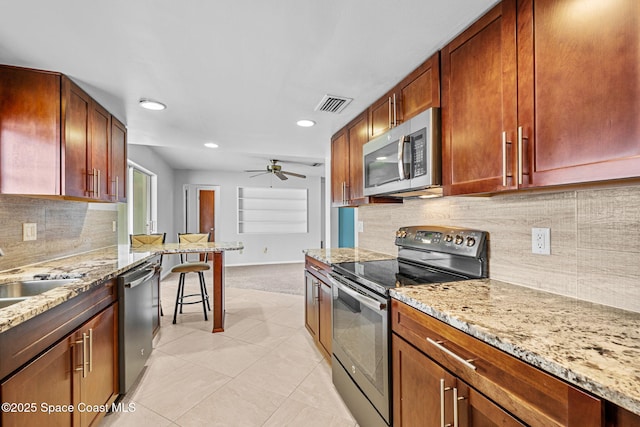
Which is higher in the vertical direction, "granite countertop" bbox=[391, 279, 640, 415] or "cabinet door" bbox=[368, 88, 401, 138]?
"cabinet door" bbox=[368, 88, 401, 138]

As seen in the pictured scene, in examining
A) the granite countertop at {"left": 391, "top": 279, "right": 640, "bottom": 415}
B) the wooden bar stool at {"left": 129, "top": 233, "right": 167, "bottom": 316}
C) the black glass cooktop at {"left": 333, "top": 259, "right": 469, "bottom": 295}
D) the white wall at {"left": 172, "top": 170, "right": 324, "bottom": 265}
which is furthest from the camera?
the white wall at {"left": 172, "top": 170, "right": 324, "bottom": 265}

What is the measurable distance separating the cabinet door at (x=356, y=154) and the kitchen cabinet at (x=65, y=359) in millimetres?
1856

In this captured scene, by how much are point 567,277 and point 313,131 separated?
2.43 meters

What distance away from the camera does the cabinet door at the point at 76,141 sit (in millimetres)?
1846

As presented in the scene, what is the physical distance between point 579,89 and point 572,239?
2.00ft

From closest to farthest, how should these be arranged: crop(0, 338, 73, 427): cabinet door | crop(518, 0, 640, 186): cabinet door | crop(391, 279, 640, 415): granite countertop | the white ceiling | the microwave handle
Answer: crop(391, 279, 640, 415): granite countertop
crop(518, 0, 640, 186): cabinet door
crop(0, 338, 73, 427): cabinet door
the white ceiling
the microwave handle

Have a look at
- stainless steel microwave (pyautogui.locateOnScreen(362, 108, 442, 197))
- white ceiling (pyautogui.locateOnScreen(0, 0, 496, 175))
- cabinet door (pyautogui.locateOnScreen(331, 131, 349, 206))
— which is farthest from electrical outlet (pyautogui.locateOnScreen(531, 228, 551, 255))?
cabinet door (pyautogui.locateOnScreen(331, 131, 349, 206))

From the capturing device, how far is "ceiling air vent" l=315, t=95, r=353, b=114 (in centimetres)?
221

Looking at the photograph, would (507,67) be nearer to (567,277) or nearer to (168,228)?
(567,277)

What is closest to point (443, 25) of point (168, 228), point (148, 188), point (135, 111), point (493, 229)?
point (493, 229)

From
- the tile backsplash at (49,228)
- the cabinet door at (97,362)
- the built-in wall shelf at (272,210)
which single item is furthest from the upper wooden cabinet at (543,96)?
the built-in wall shelf at (272,210)

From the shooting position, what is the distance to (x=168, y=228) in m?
5.95

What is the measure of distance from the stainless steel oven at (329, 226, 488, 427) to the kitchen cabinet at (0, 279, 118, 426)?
4.49ft

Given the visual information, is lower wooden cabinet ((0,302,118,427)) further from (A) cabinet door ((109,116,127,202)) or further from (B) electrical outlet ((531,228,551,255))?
(B) electrical outlet ((531,228,551,255))
